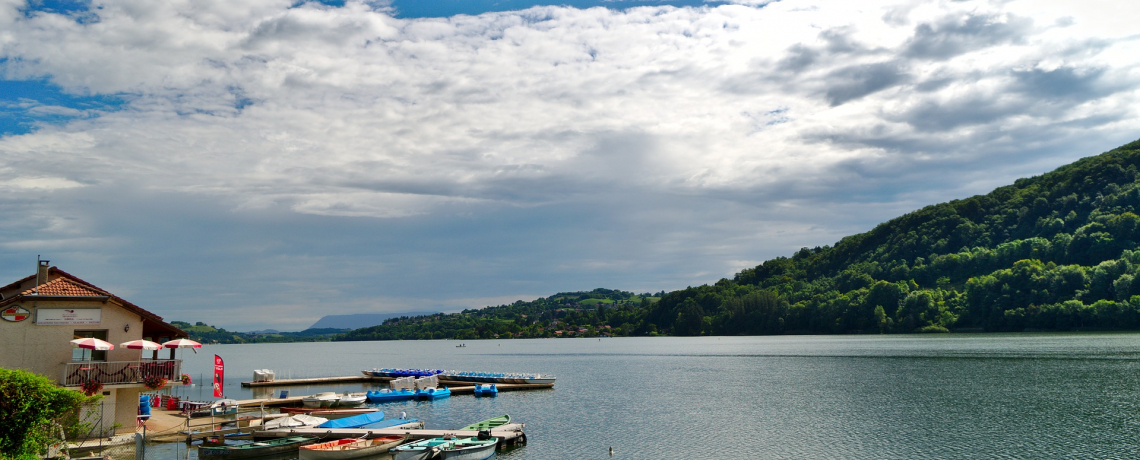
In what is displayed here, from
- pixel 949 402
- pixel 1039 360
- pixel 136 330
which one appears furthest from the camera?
pixel 1039 360

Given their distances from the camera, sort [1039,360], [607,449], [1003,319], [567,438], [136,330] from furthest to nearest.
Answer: [1003,319] → [1039,360] → [567,438] → [607,449] → [136,330]

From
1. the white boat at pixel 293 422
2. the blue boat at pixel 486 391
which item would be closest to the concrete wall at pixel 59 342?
the white boat at pixel 293 422

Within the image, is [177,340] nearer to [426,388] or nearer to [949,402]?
[426,388]

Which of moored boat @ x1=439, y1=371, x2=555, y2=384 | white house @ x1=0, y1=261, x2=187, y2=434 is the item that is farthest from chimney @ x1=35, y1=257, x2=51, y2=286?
moored boat @ x1=439, y1=371, x2=555, y2=384

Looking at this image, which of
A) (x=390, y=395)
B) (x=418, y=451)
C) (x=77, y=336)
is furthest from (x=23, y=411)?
(x=390, y=395)

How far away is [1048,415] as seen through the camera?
4250cm

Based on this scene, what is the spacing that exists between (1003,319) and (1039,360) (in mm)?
92344

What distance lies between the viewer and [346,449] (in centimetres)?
3191

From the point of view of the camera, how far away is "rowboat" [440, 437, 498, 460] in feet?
106

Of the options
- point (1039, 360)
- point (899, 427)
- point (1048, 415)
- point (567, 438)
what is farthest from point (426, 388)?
point (1039, 360)

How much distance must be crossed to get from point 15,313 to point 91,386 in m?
4.19

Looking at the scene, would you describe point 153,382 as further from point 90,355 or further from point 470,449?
point 470,449

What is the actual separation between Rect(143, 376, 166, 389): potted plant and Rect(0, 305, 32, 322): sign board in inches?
206

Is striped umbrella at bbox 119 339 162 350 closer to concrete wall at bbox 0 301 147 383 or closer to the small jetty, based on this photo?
concrete wall at bbox 0 301 147 383
